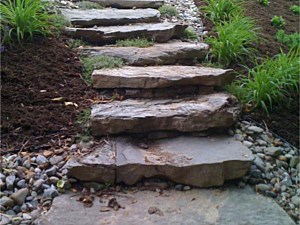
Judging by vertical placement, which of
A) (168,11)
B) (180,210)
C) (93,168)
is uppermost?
(168,11)

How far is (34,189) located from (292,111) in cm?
185

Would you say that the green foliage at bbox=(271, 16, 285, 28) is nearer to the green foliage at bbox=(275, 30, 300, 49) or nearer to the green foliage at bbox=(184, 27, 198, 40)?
the green foliage at bbox=(275, 30, 300, 49)

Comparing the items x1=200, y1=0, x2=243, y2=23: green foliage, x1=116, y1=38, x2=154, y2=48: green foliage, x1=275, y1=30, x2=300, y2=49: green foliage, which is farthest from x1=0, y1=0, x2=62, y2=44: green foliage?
x1=275, y1=30, x2=300, y2=49: green foliage

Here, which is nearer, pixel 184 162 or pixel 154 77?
pixel 184 162

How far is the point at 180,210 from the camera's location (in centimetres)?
203

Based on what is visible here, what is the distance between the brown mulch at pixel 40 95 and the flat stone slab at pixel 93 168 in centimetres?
22

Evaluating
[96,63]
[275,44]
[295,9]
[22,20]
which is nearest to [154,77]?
[96,63]

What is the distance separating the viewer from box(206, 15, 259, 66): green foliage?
129 inches

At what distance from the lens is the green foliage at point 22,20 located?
9.48 feet

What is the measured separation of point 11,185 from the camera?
6.59 feet

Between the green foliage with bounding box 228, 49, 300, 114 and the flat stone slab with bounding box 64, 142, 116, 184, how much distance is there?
44.9 inches

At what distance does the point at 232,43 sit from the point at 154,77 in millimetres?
941

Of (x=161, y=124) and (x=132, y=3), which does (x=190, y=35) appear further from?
(x=161, y=124)

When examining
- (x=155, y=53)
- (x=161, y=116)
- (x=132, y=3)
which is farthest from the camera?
(x=132, y=3)
